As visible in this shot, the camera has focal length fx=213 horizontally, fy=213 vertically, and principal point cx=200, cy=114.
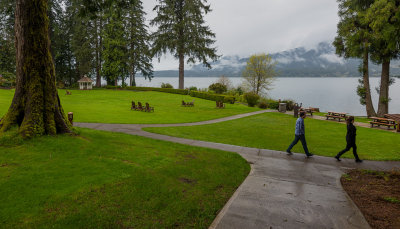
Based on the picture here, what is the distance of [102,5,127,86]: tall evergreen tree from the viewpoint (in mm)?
49438

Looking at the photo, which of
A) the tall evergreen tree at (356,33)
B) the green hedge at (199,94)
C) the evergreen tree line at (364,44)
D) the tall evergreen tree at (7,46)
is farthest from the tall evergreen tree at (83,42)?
the evergreen tree line at (364,44)

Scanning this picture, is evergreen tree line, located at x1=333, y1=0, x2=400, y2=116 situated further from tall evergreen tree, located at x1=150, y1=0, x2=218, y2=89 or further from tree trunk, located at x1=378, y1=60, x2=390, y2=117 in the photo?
tall evergreen tree, located at x1=150, y1=0, x2=218, y2=89

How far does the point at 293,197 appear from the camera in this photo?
5566mm

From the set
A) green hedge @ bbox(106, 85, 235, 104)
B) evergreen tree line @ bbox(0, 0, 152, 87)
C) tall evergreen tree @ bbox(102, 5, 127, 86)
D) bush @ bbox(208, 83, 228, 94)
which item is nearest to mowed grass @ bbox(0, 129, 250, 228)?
green hedge @ bbox(106, 85, 235, 104)

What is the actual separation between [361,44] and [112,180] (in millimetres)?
29688

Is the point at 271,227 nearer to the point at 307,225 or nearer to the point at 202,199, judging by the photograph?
the point at 307,225

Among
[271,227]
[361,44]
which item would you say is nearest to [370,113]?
[361,44]

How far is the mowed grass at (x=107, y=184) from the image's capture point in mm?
4188

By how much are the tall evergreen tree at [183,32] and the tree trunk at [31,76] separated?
35095 millimetres

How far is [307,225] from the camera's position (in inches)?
171

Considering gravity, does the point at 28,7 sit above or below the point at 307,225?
above

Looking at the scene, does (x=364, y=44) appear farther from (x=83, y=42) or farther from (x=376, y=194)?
(x=83, y=42)

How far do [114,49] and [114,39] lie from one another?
296cm

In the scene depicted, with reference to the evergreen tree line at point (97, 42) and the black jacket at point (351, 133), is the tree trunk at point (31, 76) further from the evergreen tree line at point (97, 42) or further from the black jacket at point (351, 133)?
the evergreen tree line at point (97, 42)
